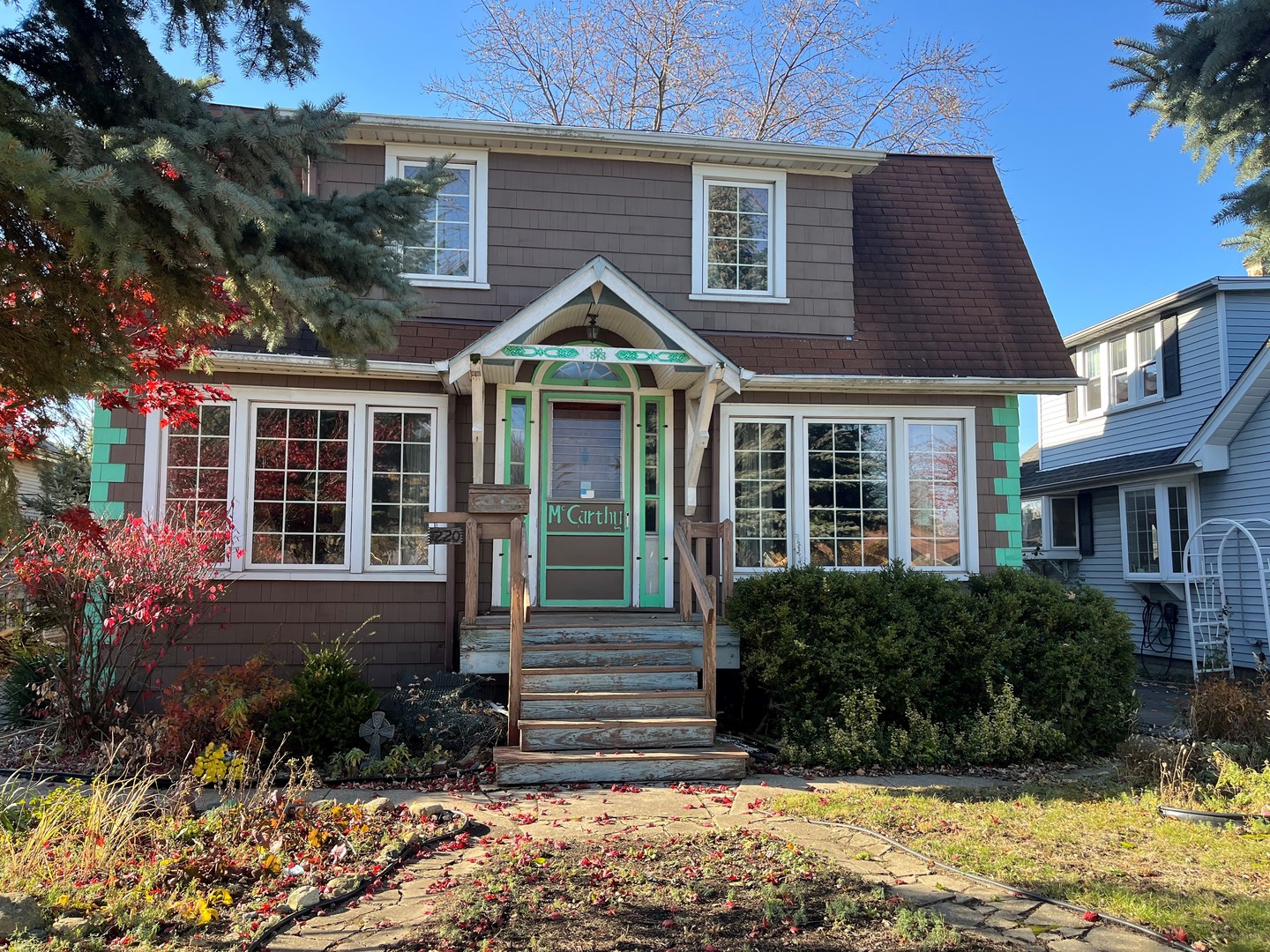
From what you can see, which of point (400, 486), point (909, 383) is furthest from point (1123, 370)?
point (400, 486)

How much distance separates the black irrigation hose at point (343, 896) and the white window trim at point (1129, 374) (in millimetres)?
14305

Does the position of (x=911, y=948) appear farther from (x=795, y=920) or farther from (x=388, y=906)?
(x=388, y=906)

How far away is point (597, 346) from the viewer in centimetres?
841

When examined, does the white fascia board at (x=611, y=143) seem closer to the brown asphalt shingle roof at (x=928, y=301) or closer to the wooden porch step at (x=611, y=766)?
the brown asphalt shingle roof at (x=928, y=301)

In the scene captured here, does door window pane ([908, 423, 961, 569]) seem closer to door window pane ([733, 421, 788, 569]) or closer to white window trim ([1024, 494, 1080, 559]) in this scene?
door window pane ([733, 421, 788, 569])

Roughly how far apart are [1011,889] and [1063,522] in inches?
604

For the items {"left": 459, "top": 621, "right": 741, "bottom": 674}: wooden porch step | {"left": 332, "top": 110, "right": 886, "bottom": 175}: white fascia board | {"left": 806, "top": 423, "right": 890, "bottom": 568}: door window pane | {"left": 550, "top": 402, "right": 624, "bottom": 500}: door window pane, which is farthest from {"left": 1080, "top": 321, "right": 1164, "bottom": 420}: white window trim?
{"left": 459, "top": 621, "right": 741, "bottom": 674}: wooden porch step

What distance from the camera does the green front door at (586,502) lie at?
31.5 feet

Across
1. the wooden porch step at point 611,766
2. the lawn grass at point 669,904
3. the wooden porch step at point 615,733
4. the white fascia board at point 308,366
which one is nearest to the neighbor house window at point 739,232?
the white fascia board at point 308,366

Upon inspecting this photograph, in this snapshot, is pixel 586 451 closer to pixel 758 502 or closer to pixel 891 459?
pixel 758 502

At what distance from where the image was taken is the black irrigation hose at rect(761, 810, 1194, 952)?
13.4 feet

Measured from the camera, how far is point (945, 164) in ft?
39.1

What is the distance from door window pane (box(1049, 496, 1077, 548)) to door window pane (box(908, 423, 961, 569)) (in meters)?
9.21

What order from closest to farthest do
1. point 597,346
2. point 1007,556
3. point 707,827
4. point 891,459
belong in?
1. point 707,827
2. point 597,346
3. point 1007,556
4. point 891,459
